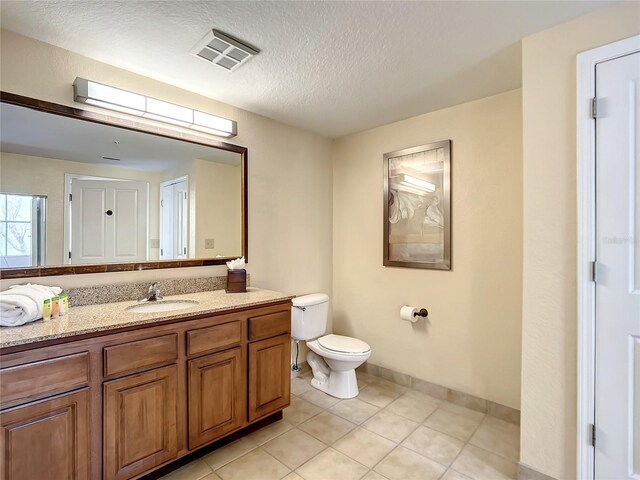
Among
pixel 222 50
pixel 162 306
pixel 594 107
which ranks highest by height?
pixel 222 50

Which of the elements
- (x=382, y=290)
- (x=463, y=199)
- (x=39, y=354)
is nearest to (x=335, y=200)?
(x=382, y=290)

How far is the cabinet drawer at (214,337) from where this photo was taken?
1729mm

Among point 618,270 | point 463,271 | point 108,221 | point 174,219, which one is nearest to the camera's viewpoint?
point 618,270

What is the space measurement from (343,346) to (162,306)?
139 cm

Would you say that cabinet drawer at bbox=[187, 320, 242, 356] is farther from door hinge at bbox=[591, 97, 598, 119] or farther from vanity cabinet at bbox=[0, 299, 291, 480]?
door hinge at bbox=[591, 97, 598, 119]

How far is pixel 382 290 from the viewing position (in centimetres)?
298

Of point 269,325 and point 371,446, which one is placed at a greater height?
point 269,325

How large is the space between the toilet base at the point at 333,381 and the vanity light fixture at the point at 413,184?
1.63 m

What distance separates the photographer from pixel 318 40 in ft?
5.53

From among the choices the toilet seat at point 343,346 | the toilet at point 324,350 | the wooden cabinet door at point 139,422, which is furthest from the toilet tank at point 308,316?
the wooden cabinet door at point 139,422

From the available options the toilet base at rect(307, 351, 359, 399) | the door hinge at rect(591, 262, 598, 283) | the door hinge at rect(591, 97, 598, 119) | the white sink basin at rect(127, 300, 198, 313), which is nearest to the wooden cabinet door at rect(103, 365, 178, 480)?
the white sink basin at rect(127, 300, 198, 313)

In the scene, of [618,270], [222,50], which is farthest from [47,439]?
[618,270]

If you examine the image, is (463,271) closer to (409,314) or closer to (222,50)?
(409,314)

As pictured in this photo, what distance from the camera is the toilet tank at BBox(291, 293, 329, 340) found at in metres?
2.76
